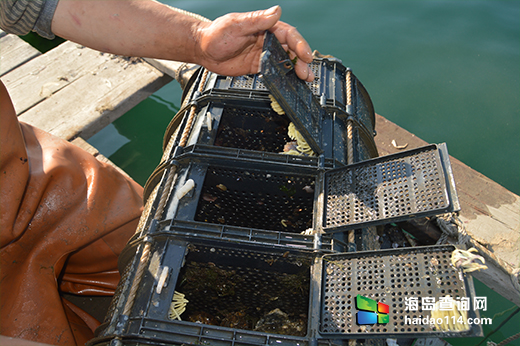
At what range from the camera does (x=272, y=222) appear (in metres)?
2.44

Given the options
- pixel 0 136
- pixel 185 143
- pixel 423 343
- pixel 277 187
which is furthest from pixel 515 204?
pixel 0 136

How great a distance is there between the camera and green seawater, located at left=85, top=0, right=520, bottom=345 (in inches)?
158

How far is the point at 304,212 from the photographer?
7.66 feet

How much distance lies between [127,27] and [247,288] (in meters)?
1.67

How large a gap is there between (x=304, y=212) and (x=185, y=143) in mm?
931

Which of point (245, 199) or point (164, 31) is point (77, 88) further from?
point (245, 199)

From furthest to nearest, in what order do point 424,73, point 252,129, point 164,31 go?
1. point 424,73
2. point 252,129
3. point 164,31

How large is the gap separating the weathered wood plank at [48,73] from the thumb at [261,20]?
2880 millimetres

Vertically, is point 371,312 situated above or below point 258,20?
below

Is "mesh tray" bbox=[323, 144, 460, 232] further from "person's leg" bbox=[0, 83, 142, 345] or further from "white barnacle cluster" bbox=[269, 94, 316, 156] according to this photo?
"person's leg" bbox=[0, 83, 142, 345]

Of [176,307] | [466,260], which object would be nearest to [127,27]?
[176,307]

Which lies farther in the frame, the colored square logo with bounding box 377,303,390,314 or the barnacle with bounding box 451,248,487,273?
the colored square logo with bounding box 377,303,390,314

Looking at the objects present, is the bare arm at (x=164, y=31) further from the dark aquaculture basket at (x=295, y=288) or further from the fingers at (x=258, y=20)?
the dark aquaculture basket at (x=295, y=288)

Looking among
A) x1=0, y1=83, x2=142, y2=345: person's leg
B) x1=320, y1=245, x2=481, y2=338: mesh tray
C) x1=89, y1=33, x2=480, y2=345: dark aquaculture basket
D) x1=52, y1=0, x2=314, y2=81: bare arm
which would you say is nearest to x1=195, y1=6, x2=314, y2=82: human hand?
x1=52, y1=0, x2=314, y2=81: bare arm
